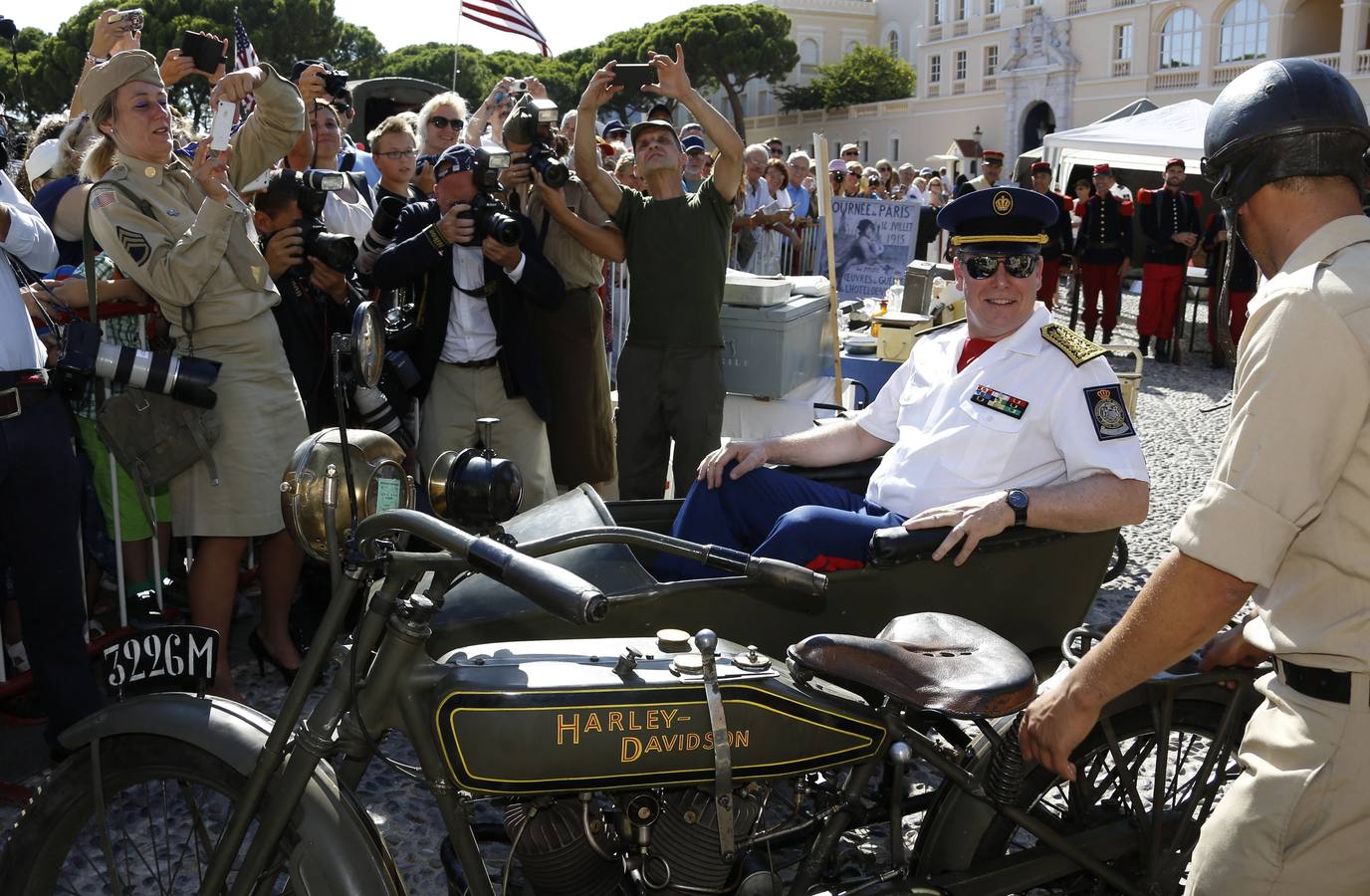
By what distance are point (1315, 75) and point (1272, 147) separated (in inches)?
5.9

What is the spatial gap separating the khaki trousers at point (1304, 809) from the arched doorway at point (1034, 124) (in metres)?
63.2

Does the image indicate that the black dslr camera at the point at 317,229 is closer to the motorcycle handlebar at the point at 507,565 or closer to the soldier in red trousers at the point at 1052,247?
the motorcycle handlebar at the point at 507,565

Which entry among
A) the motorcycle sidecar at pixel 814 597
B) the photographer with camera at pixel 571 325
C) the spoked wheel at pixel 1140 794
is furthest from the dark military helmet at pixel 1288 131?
the photographer with camera at pixel 571 325

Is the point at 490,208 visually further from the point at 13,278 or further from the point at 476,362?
the point at 13,278

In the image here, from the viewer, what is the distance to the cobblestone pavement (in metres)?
3.18

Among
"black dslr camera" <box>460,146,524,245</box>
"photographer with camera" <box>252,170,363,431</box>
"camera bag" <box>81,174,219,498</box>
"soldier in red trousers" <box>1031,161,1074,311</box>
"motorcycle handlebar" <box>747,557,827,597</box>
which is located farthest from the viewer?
"soldier in red trousers" <box>1031,161,1074,311</box>

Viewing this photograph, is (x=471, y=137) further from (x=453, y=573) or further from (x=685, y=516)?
(x=453, y=573)

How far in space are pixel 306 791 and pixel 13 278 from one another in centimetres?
204


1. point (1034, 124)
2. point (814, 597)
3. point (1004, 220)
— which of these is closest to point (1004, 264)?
point (1004, 220)

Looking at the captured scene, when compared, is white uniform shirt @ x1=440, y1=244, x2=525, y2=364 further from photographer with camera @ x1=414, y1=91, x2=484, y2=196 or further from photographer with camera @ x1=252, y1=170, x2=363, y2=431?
photographer with camera @ x1=414, y1=91, x2=484, y2=196

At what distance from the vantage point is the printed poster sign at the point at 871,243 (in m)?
9.91

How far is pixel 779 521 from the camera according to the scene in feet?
10.1

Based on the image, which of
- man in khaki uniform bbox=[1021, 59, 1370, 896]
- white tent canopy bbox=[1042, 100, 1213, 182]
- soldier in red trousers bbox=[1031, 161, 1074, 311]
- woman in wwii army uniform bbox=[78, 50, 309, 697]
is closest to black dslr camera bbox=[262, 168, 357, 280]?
woman in wwii army uniform bbox=[78, 50, 309, 697]

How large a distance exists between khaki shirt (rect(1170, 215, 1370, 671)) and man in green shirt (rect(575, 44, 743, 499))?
3.53m
